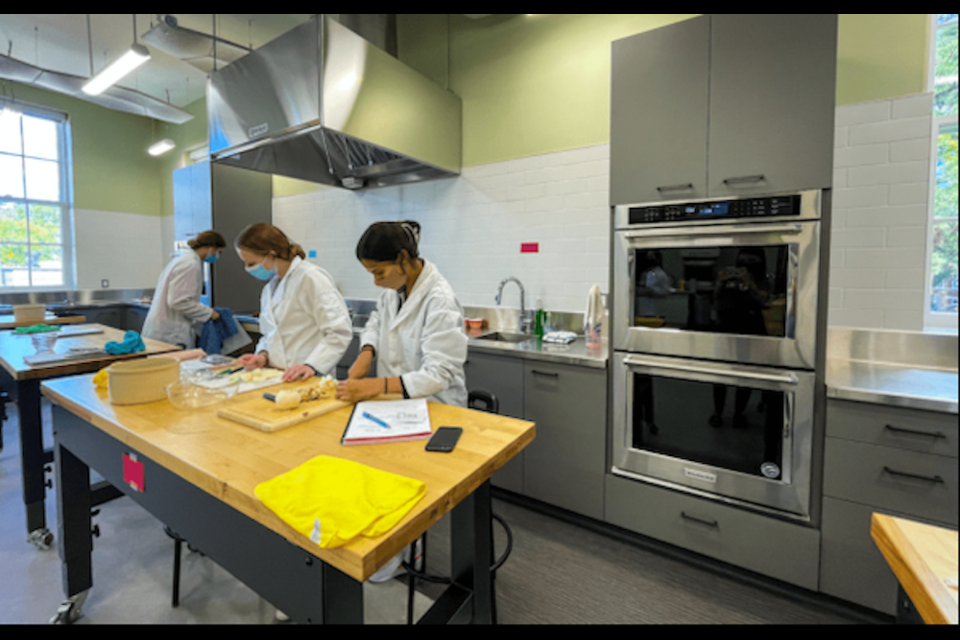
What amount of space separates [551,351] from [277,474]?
1808 mm

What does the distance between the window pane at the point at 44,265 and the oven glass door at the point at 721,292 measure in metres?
7.16

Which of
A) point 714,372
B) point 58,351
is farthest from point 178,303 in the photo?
point 714,372

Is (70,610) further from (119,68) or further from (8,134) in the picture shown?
(8,134)

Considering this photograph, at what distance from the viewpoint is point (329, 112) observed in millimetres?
2969

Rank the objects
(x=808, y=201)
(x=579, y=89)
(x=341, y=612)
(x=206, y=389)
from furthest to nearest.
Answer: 1. (x=579, y=89)
2. (x=808, y=201)
3. (x=206, y=389)
4. (x=341, y=612)

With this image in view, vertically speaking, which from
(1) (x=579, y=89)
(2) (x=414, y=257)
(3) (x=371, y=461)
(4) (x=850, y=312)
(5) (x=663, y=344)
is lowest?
(3) (x=371, y=461)

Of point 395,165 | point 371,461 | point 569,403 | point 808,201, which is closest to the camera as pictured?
point 371,461

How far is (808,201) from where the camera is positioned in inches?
79.0

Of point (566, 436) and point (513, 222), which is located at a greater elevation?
point (513, 222)

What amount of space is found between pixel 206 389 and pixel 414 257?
3.13 ft

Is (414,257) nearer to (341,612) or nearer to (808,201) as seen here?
(341,612)

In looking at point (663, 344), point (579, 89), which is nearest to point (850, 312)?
point (663, 344)

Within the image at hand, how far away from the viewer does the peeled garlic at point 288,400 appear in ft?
5.20

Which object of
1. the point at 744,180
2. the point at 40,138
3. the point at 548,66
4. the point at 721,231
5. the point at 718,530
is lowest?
the point at 718,530
